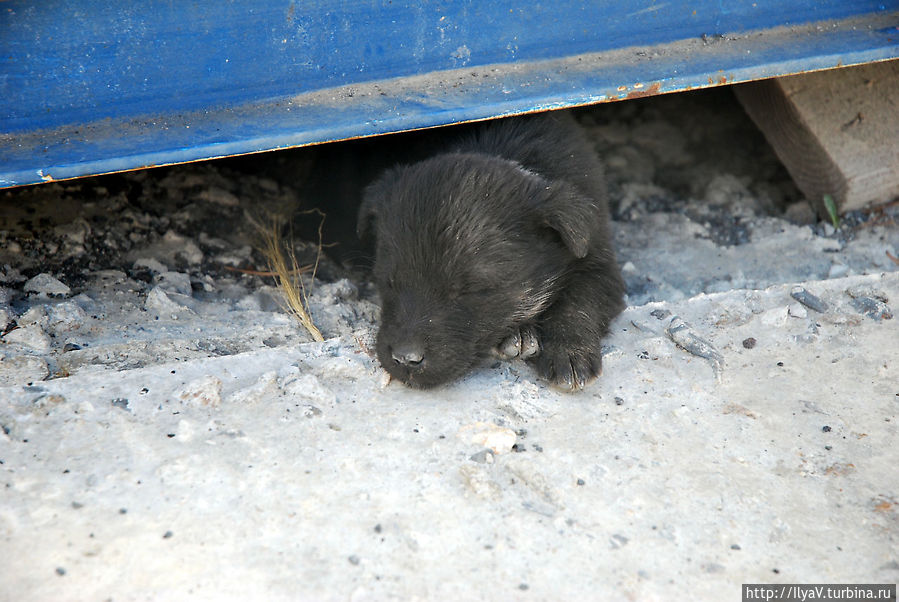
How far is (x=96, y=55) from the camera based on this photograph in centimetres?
338

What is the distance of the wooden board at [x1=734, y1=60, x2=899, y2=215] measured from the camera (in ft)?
15.6

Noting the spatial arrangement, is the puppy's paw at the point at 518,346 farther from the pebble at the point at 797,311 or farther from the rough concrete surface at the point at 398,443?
the pebble at the point at 797,311

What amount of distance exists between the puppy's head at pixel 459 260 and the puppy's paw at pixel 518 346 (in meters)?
0.04

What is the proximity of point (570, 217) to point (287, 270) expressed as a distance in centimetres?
177

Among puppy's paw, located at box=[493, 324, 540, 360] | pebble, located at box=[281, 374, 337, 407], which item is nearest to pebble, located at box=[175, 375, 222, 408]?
pebble, located at box=[281, 374, 337, 407]

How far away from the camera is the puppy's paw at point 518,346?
11.3 ft

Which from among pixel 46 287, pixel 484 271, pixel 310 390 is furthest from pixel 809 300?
pixel 46 287

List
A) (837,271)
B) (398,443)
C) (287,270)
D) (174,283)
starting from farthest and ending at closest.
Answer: (287,270), (837,271), (174,283), (398,443)

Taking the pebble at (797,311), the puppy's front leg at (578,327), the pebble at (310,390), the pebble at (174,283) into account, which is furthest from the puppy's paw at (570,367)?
the pebble at (174,283)

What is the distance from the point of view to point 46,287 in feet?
12.6

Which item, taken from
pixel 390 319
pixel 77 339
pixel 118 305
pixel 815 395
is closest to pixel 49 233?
pixel 118 305

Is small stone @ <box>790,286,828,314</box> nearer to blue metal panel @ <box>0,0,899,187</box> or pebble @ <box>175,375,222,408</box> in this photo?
blue metal panel @ <box>0,0,899,187</box>

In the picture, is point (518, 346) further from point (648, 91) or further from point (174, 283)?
point (174, 283)

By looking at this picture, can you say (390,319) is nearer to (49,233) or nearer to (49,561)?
(49,561)
